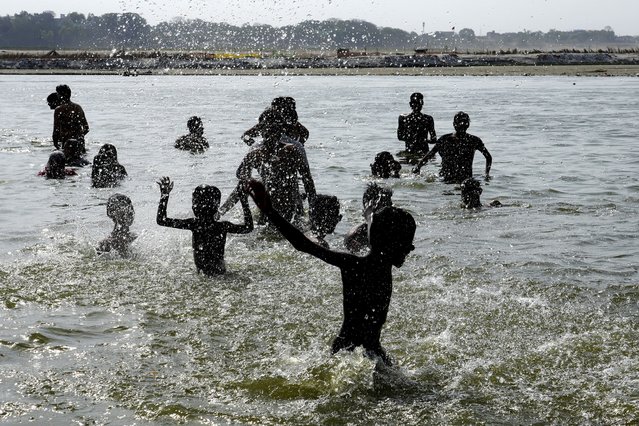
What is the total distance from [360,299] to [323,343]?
3.27 feet

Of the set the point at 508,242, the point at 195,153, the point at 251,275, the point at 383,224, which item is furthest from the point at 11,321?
the point at 195,153

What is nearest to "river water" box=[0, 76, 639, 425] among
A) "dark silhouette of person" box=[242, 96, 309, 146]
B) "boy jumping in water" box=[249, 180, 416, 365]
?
"boy jumping in water" box=[249, 180, 416, 365]

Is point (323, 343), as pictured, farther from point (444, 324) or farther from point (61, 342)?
point (61, 342)

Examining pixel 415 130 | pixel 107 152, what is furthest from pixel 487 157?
pixel 107 152

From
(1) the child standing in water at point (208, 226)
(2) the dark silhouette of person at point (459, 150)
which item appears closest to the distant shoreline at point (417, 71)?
(2) the dark silhouette of person at point (459, 150)

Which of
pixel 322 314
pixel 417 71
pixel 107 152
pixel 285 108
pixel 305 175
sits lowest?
pixel 322 314

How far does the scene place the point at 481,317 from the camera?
22.0ft

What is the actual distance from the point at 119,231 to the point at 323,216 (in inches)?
82.3

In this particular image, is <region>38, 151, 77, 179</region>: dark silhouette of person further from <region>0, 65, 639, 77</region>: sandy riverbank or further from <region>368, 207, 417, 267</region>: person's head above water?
<region>0, 65, 639, 77</region>: sandy riverbank

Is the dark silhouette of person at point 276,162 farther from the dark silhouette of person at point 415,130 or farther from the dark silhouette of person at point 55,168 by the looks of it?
the dark silhouette of person at point 415,130

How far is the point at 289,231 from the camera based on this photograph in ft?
14.9

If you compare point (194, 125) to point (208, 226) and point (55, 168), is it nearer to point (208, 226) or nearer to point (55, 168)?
point (55, 168)

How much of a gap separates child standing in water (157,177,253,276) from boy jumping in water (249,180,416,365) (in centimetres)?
210

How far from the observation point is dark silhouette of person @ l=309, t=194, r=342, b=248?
28.4ft
